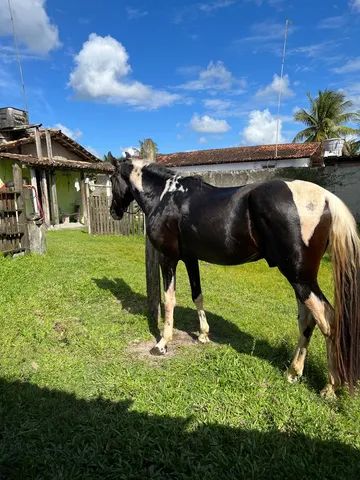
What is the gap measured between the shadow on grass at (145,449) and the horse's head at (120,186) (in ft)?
8.63

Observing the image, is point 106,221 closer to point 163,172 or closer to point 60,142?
point 60,142

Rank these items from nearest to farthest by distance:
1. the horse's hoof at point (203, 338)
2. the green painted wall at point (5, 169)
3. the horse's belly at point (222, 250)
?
the horse's belly at point (222, 250) → the horse's hoof at point (203, 338) → the green painted wall at point (5, 169)

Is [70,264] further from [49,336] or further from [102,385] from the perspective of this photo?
[102,385]

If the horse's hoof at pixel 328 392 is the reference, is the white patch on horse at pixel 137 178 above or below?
above

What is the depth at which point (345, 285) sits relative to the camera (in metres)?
3.00

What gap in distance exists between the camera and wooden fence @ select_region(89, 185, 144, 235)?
1335 cm

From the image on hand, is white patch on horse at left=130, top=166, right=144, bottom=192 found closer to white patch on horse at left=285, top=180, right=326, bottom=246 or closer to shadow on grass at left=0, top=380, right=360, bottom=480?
white patch on horse at left=285, top=180, right=326, bottom=246

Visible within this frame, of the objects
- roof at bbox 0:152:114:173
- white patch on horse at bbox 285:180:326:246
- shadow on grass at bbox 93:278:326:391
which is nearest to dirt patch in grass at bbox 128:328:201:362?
shadow on grass at bbox 93:278:326:391

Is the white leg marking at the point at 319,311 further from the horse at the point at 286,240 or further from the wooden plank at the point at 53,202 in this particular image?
the wooden plank at the point at 53,202

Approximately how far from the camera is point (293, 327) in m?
4.87

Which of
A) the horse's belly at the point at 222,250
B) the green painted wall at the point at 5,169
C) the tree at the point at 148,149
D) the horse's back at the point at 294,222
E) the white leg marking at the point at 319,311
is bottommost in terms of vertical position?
the white leg marking at the point at 319,311

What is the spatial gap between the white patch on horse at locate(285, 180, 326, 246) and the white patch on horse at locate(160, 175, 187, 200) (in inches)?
56.3

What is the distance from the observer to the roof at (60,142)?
15.6 meters

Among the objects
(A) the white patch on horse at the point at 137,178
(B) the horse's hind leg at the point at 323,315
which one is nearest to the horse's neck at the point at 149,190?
(A) the white patch on horse at the point at 137,178
